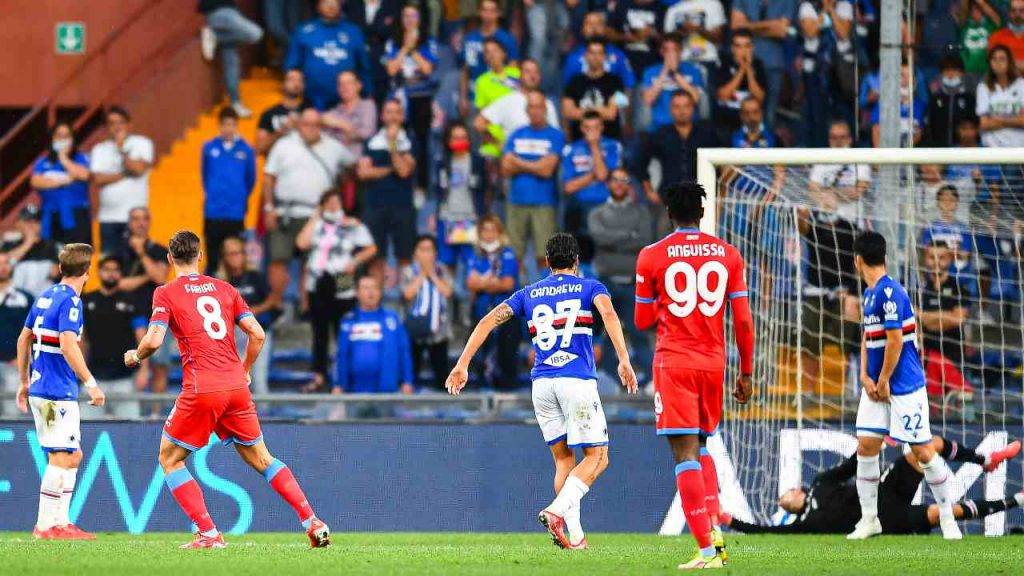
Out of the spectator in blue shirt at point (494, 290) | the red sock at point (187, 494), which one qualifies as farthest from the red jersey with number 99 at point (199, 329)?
the spectator in blue shirt at point (494, 290)

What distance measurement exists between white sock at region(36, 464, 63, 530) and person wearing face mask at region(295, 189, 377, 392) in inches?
172

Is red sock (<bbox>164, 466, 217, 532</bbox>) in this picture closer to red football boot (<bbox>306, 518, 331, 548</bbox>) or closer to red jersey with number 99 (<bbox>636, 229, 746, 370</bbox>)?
red football boot (<bbox>306, 518, 331, 548</bbox>)

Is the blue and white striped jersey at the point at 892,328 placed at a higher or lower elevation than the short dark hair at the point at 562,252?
lower

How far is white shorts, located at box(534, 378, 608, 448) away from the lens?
9.45 meters

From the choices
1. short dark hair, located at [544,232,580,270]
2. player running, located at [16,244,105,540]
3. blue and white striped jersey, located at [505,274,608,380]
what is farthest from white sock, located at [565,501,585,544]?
player running, located at [16,244,105,540]

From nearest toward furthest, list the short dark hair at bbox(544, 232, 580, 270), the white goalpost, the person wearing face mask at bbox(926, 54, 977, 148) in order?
the short dark hair at bbox(544, 232, 580, 270) → the white goalpost → the person wearing face mask at bbox(926, 54, 977, 148)

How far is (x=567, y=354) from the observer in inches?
372

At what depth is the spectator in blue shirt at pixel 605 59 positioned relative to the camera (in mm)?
16047

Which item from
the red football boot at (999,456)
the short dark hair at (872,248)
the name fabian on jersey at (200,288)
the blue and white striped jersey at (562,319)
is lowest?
the red football boot at (999,456)

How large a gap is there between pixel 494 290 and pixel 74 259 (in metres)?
5.54

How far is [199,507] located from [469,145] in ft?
24.7

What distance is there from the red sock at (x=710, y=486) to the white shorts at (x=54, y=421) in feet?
14.8

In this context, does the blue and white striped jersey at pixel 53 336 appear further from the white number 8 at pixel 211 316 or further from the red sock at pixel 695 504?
the red sock at pixel 695 504

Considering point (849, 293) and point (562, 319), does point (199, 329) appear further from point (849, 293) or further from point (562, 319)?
point (849, 293)
